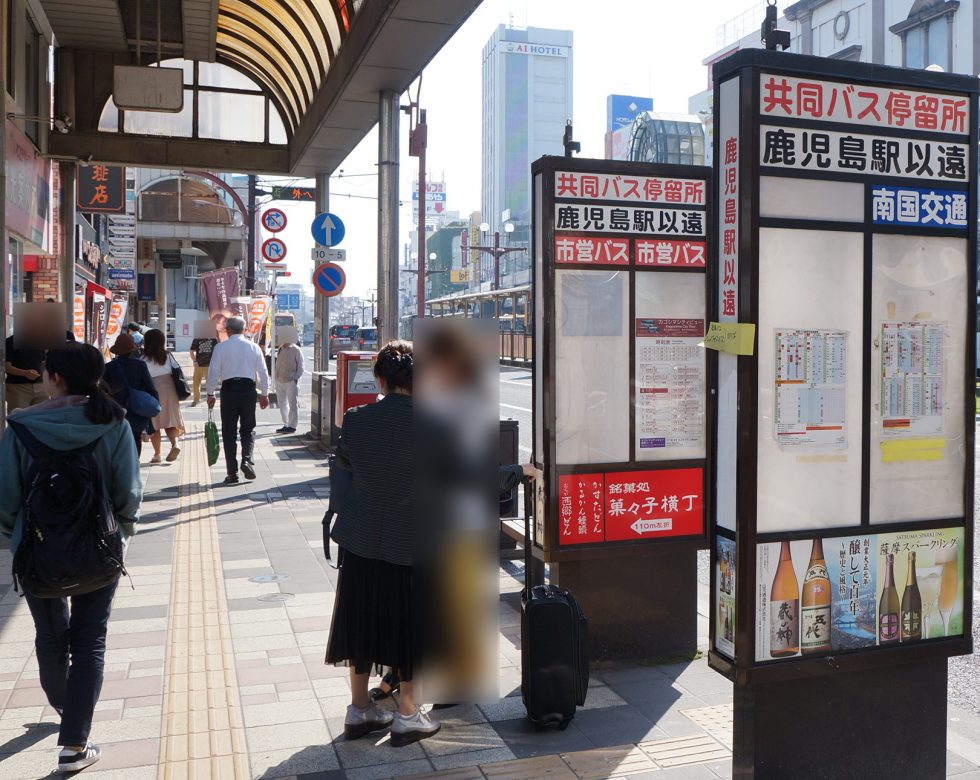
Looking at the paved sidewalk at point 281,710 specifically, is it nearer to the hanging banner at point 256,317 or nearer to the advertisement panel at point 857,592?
the advertisement panel at point 857,592

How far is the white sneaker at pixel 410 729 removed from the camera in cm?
381

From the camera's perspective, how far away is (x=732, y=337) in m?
3.00

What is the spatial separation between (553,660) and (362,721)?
0.79 m

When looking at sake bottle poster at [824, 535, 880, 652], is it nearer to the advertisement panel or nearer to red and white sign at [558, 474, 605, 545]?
the advertisement panel

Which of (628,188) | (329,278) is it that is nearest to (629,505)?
(628,188)

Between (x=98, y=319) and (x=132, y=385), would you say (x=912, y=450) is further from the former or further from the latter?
(x=98, y=319)

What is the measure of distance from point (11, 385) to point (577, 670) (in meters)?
6.15

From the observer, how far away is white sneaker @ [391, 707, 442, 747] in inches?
150

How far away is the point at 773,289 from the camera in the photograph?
10.0 ft

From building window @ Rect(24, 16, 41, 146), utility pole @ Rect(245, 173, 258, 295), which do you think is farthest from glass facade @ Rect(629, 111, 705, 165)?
building window @ Rect(24, 16, 41, 146)

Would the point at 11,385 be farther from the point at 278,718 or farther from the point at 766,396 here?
the point at 766,396

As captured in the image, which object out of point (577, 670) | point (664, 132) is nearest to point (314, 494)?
point (577, 670)

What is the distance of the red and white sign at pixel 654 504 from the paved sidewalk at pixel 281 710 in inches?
26.6

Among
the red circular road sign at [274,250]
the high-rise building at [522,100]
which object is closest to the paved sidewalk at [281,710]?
the red circular road sign at [274,250]
